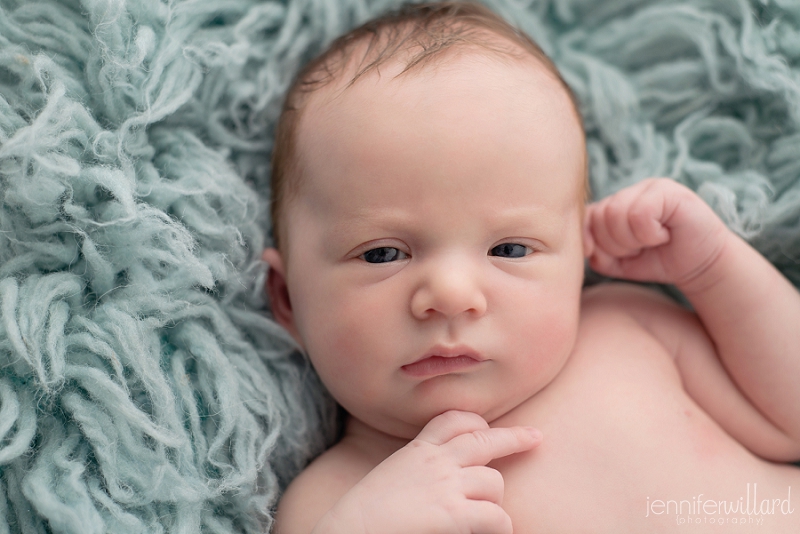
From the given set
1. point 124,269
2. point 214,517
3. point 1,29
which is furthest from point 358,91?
point 214,517

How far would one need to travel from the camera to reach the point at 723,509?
3.84 feet

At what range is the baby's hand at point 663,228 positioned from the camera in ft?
4.32

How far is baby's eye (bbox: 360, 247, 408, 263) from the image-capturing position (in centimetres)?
116

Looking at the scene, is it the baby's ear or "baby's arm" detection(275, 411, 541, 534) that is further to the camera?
the baby's ear

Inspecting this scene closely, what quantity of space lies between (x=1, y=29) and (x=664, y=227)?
48.8 inches

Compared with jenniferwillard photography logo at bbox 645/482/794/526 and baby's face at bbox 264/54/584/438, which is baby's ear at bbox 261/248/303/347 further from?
jenniferwillard photography logo at bbox 645/482/794/526

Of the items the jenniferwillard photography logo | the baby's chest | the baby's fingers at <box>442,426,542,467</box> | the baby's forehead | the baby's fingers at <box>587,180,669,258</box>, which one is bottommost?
the jenniferwillard photography logo

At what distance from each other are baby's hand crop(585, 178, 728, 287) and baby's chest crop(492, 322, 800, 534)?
22 cm

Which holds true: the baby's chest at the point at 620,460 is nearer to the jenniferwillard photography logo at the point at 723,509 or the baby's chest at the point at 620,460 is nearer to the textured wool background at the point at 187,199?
the jenniferwillard photography logo at the point at 723,509

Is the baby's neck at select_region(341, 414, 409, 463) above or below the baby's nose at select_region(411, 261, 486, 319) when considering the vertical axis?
below

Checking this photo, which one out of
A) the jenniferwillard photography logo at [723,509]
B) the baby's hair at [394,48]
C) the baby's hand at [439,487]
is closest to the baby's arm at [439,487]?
the baby's hand at [439,487]

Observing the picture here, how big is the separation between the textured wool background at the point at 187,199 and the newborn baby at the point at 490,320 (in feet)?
0.41

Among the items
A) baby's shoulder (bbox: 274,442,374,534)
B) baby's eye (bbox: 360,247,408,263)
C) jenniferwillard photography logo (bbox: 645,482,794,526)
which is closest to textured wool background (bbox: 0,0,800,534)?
baby's shoulder (bbox: 274,442,374,534)

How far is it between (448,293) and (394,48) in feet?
1.50
